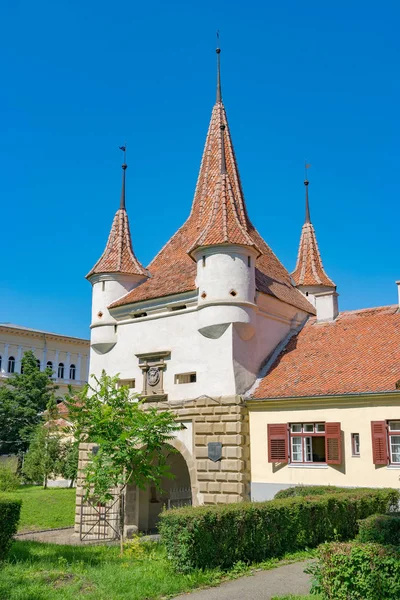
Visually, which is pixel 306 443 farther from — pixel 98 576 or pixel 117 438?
pixel 98 576

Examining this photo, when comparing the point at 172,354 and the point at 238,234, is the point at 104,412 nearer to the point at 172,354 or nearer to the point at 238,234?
the point at 172,354

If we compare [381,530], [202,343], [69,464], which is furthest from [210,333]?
[69,464]

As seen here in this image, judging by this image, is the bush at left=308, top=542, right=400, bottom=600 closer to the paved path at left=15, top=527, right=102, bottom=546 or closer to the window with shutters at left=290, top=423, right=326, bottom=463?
the window with shutters at left=290, top=423, right=326, bottom=463

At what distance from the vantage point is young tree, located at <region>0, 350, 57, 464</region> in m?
51.1

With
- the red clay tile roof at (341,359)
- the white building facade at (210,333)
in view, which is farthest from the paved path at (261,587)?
the red clay tile roof at (341,359)

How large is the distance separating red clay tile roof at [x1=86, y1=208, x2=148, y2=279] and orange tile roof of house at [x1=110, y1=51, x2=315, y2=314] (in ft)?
2.95

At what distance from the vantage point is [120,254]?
2761cm

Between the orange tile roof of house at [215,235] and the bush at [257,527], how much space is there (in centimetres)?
998

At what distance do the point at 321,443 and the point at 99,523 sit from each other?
9.10 meters

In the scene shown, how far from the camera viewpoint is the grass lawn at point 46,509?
90.5 feet

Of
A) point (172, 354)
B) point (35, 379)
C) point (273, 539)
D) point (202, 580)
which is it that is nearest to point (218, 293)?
point (172, 354)

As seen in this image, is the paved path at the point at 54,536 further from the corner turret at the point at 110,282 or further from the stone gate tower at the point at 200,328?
the corner turret at the point at 110,282

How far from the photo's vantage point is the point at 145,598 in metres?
10.2

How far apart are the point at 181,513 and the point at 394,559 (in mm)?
4747
